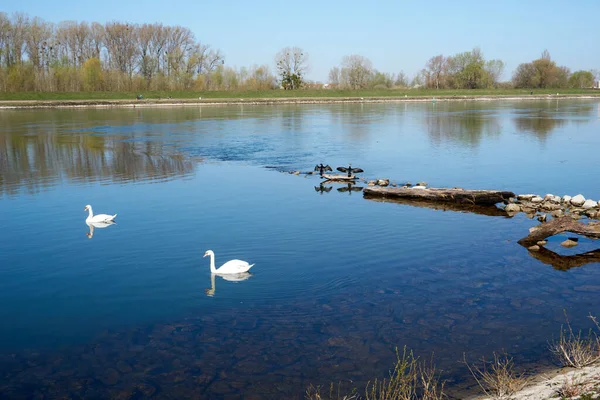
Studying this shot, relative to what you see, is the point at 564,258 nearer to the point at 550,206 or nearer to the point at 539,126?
the point at 550,206

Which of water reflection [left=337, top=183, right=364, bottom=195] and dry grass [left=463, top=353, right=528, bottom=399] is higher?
water reflection [left=337, top=183, right=364, bottom=195]

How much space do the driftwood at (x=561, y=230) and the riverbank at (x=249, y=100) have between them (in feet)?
264

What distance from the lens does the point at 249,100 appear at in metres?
99.2

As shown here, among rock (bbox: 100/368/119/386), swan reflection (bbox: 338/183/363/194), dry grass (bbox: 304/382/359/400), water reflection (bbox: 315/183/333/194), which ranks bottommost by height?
dry grass (bbox: 304/382/359/400)

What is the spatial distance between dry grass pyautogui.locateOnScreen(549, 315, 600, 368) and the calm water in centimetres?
20

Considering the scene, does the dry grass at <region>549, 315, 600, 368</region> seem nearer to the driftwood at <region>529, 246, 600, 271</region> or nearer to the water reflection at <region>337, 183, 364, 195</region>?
the driftwood at <region>529, 246, 600, 271</region>

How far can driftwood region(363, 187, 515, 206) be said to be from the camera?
1658cm

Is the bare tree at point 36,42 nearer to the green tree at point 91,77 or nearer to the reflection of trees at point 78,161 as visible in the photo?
the green tree at point 91,77

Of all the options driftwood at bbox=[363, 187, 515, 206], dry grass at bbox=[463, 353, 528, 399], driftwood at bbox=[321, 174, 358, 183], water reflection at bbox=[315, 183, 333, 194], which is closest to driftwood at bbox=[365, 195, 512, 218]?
driftwood at bbox=[363, 187, 515, 206]

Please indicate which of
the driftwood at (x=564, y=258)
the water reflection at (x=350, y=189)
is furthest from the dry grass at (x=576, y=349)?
the water reflection at (x=350, y=189)

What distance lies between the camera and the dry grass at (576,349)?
7.11m

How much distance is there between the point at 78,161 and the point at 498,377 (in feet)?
80.2

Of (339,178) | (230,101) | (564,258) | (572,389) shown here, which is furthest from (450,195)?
(230,101)

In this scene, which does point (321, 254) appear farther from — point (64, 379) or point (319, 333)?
point (64, 379)
